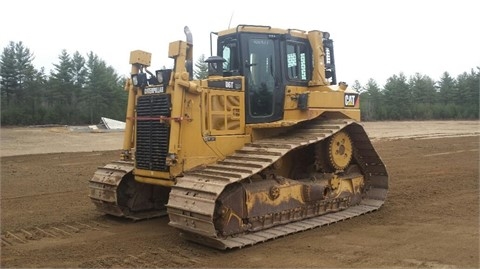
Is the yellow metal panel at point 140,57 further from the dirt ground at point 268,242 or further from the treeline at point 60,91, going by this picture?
the treeline at point 60,91

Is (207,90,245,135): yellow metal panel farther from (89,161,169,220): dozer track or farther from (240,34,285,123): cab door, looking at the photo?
(89,161,169,220): dozer track

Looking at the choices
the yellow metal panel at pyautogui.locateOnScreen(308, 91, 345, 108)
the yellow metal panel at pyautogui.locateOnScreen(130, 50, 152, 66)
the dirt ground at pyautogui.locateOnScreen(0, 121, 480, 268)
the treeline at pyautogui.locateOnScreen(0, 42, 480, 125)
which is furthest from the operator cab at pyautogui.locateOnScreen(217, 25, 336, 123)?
the treeline at pyautogui.locateOnScreen(0, 42, 480, 125)

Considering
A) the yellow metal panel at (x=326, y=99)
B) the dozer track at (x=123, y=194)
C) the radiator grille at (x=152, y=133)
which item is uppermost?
the yellow metal panel at (x=326, y=99)

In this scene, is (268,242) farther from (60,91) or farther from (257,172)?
(60,91)

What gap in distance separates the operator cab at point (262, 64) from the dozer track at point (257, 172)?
60 centimetres

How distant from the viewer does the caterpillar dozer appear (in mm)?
6953

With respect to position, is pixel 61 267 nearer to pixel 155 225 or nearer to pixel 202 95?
pixel 155 225

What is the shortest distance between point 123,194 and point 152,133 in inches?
58.5

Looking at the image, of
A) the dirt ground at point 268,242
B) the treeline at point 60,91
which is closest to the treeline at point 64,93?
the treeline at point 60,91

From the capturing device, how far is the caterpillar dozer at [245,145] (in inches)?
274

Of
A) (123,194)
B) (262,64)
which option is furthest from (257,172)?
(123,194)

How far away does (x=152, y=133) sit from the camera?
773cm

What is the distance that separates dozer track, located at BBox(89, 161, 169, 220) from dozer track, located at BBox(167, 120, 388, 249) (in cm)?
175

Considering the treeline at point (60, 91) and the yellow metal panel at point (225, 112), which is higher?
the treeline at point (60, 91)
